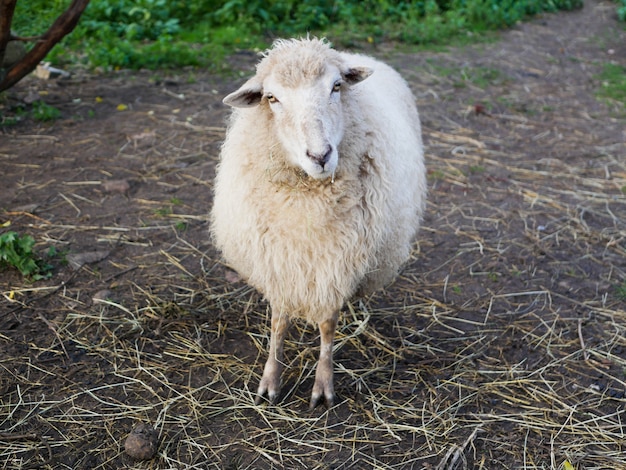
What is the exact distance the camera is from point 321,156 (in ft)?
8.71

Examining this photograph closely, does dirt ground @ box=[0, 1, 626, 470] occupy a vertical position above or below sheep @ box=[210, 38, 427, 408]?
below

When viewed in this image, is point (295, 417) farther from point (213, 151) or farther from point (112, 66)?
point (112, 66)

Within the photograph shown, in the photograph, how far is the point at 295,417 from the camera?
3.19m

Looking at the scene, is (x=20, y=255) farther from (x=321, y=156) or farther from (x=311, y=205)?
(x=321, y=156)

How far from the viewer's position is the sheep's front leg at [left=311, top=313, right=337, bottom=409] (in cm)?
326

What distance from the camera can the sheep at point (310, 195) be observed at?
9.48ft

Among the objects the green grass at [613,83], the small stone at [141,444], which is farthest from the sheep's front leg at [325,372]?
the green grass at [613,83]

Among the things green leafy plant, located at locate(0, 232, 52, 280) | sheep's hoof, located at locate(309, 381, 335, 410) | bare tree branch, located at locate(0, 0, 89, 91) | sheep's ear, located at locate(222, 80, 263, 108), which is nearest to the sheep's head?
sheep's ear, located at locate(222, 80, 263, 108)

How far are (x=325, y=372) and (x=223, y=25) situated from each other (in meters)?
7.01

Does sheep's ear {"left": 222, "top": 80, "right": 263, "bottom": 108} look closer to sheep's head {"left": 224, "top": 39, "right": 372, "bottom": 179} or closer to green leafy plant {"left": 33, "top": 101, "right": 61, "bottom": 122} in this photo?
sheep's head {"left": 224, "top": 39, "right": 372, "bottom": 179}

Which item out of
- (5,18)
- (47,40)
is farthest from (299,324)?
(47,40)

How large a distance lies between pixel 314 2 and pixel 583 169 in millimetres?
5144

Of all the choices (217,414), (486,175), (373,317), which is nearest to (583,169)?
(486,175)

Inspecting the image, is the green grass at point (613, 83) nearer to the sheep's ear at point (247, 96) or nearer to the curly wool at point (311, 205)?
the curly wool at point (311, 205)
